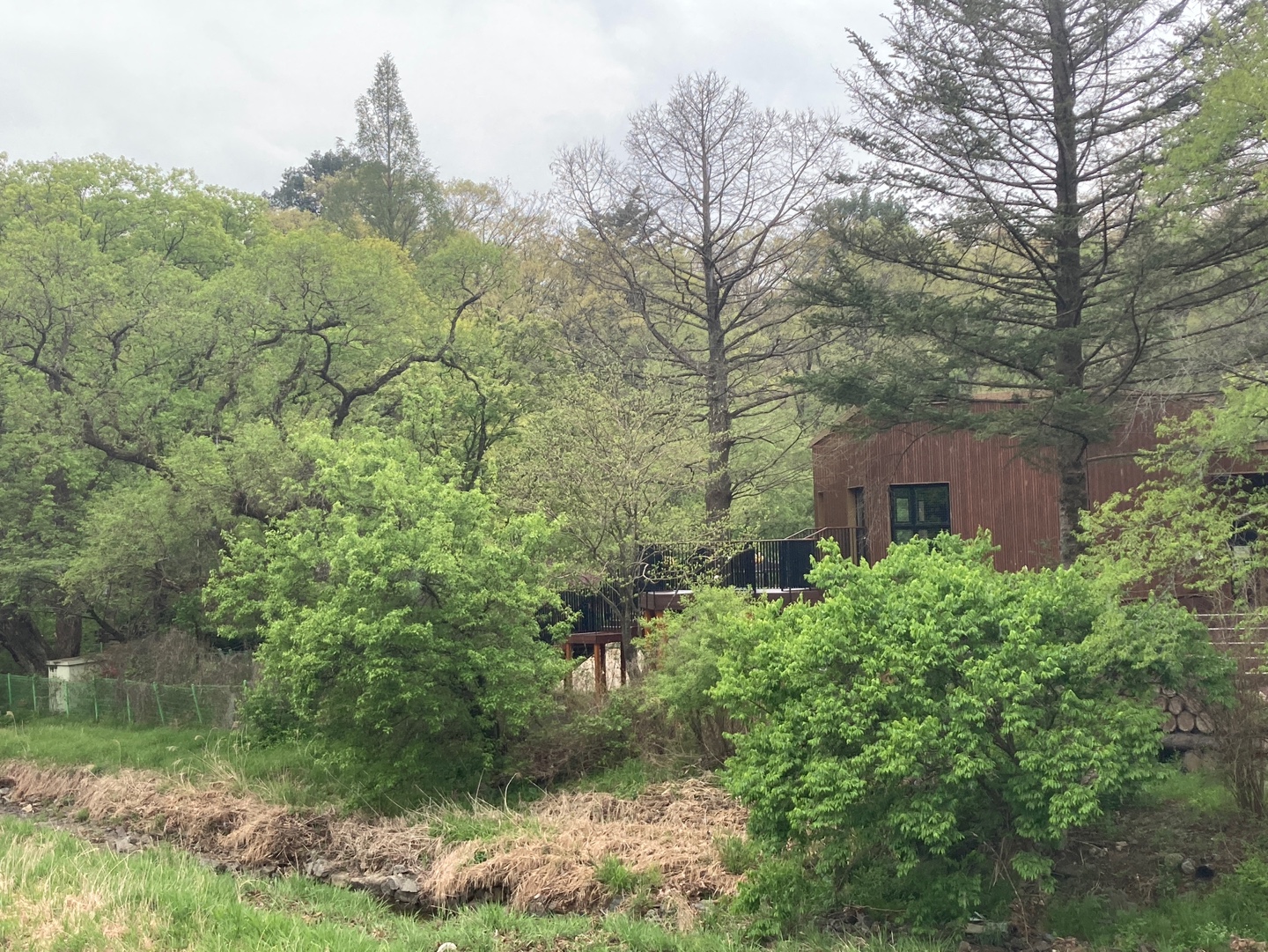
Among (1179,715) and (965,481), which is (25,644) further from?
(1179,715)

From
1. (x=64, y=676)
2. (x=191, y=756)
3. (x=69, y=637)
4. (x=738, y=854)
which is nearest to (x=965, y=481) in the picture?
(x=738, y=854)

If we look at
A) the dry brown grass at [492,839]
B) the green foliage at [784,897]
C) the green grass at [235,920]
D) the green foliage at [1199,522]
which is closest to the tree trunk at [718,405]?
the dry brown grass at [492,839]

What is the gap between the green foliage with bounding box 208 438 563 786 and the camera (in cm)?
1371

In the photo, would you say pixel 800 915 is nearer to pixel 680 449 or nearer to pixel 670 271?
pixel 680 449

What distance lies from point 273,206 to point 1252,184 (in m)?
56.9

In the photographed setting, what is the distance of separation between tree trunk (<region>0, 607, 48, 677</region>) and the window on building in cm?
2185

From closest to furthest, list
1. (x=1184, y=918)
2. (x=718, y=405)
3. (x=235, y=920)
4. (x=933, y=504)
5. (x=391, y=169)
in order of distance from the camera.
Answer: (x=1184, y=918) < (x=235, y=920) < (x=933, y=504) < (x=718, y=405) < (x=391, y=169)

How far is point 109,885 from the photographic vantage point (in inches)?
412

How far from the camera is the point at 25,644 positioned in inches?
1053

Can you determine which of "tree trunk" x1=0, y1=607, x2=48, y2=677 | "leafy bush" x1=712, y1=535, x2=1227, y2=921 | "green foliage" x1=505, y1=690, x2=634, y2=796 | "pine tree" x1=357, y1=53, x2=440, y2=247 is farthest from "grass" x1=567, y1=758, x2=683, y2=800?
"pine tree" x1=357, y1=53, x2=440, y2=247

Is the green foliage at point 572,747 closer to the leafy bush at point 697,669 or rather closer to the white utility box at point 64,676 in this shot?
the leafy bush at point 697,669

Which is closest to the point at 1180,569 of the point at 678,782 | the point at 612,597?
the point at 678,782

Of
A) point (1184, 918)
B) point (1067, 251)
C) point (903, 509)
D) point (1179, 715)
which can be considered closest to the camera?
point (1184, 918)

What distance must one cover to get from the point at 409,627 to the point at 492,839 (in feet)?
9.65
